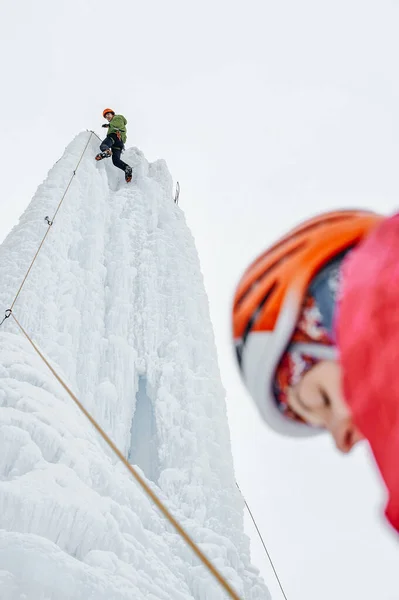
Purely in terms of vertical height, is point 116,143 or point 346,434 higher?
point 116,143

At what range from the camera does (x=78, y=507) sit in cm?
194

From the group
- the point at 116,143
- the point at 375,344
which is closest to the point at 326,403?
the point at 375,344

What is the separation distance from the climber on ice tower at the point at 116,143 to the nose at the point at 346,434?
14.9ft

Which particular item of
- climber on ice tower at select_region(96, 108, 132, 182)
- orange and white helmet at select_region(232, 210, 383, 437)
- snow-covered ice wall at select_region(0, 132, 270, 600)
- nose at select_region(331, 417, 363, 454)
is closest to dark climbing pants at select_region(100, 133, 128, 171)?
climber on ice tower at select_region(96, 108, 132, 182)

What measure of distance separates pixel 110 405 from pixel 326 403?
8.57ft

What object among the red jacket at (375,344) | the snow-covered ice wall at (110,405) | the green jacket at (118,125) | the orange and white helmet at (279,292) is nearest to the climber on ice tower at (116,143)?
the green jacket at (118,125)

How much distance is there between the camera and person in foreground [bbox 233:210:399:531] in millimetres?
531

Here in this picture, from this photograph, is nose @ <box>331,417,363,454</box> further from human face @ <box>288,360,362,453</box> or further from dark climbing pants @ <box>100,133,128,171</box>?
dark climbing pants @ <box>100,133,128,171</box>

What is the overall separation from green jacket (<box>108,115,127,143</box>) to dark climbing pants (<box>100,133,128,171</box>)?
0.24ft

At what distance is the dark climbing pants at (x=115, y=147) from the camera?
4848mm

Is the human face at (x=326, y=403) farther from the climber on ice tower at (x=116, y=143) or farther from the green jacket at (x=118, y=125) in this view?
the green jacket at (x=118, y=125)

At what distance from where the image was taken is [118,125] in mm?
5023

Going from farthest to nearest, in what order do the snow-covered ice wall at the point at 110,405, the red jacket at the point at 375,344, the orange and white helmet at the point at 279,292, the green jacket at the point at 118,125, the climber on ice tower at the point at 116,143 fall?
the green jacket at the point at 118,125, the climber on ice tower at the point at 116,143, the snow-covered ice wall at the point at 110,405, the orange and white helmet at the point at 279,292, the red jacket at the point at 375,344

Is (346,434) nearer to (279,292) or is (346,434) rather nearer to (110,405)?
(279,292)
